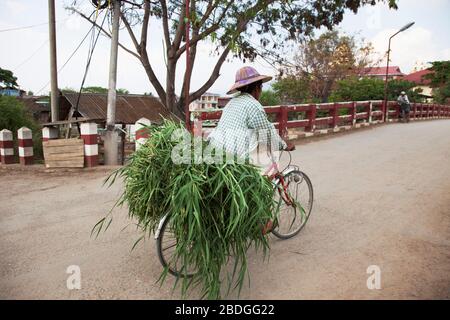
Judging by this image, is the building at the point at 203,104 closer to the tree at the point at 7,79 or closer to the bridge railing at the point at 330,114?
the bridge railing at the point at 330,114

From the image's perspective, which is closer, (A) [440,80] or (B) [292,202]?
(B) [292,202]

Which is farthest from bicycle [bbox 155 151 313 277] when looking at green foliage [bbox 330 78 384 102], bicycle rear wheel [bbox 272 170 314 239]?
green foliage [bbox 330 78 384 102]

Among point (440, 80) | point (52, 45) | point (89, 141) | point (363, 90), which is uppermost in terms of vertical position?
point (440, 80)

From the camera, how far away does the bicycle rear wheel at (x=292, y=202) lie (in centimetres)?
361

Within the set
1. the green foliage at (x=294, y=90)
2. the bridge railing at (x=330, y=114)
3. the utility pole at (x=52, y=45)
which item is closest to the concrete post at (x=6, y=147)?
the utility pole at (x=52, y=45)

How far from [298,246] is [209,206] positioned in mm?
1442

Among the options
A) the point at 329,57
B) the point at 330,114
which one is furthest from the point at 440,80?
the point at 330,114

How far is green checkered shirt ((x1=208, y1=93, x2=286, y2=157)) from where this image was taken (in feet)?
10.4

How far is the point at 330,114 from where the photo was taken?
14070 millimetres

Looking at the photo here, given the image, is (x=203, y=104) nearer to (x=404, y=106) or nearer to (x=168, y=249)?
(x=404, y=106)

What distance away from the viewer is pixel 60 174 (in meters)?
7.39

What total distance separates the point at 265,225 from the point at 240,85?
1.29 metres

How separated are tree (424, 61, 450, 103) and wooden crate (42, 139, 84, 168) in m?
41.7

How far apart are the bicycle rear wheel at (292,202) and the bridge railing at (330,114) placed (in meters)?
0.50
